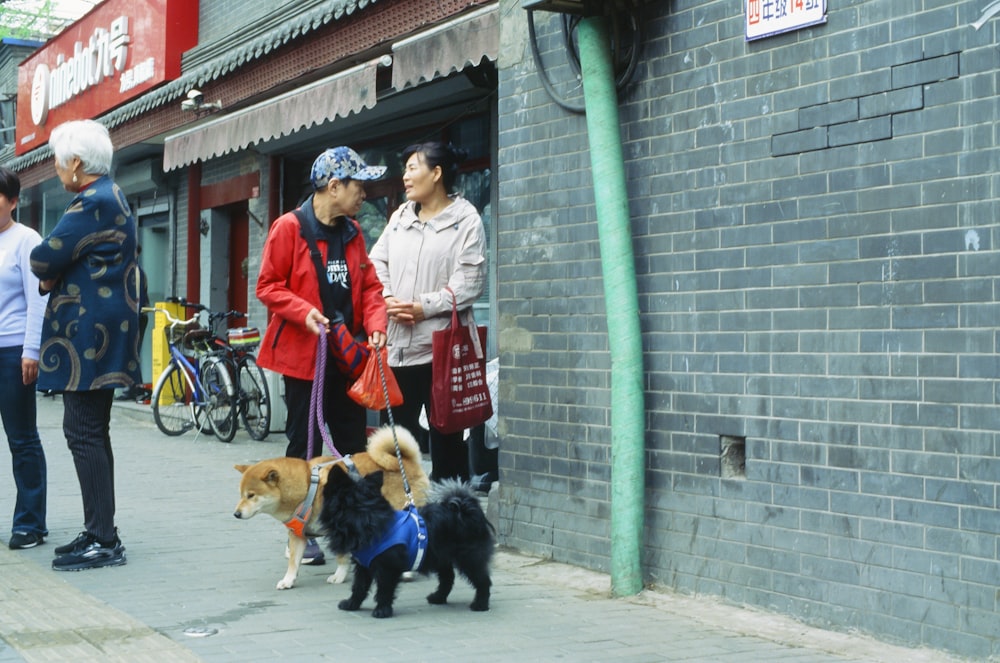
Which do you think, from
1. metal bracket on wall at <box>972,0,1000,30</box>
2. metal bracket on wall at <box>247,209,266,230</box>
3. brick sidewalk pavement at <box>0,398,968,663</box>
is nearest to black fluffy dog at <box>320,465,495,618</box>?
brick sidewalk pavement at <box>0,398,968,663</box>

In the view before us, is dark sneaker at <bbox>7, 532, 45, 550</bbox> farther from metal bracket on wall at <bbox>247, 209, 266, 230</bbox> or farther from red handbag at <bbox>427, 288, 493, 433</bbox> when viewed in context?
metal bracket on wall at <bbox>247, 209, 266, 230</bbox>

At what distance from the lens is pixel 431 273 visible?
6648 mm

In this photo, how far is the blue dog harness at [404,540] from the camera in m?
4.95

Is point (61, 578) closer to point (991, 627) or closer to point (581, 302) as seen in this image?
point (581, 302)

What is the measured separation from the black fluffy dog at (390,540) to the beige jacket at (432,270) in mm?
1459

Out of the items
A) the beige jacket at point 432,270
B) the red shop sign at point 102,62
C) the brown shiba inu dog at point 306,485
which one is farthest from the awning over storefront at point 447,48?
the red shop sign at point 102,62

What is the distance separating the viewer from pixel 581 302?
6.15 m

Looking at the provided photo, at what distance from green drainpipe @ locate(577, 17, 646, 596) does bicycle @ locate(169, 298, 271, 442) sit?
267 inches

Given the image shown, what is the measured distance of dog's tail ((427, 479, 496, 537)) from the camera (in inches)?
201

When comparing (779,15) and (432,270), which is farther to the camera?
(432,270)

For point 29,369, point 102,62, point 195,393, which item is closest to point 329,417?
point 29,369

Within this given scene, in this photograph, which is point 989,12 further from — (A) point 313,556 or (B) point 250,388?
(B) point 250,388

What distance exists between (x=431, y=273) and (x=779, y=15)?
2.37 m

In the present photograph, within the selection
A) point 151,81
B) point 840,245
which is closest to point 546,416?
point 840,245
